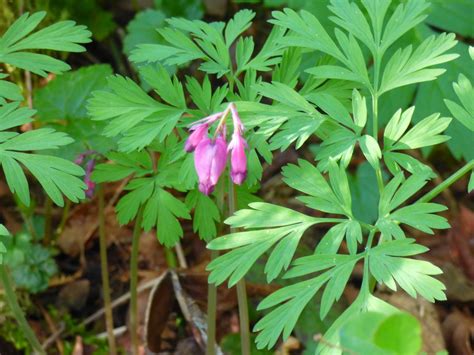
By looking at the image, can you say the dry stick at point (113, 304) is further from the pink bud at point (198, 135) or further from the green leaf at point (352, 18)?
the green leaf at point (352, 18)

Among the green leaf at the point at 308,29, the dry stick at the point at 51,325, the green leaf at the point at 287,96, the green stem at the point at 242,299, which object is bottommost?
the dry stick at the point at 51,325

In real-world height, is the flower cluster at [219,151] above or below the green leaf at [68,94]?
above

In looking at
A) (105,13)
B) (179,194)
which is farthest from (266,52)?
(105,13)

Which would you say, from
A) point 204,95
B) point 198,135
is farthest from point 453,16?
point 198,135

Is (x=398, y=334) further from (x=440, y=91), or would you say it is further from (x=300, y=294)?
(x=440, y=91)

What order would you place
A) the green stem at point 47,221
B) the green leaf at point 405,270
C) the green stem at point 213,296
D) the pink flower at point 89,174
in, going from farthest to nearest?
1. the green stem at point 47,221
2. the pink flower at point 89,174
3. the green stem at point 213,296
4. the green leaf at point 405,270

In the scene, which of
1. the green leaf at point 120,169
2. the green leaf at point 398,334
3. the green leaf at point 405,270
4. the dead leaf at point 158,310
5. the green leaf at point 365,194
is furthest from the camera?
the green leaf at point 365,194

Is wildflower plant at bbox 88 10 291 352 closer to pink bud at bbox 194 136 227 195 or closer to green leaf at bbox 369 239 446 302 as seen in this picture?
pink bud at bbox 194 136 227 195

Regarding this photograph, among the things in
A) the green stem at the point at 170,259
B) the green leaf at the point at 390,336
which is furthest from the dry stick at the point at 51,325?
the green leaf at the point at 390,336
